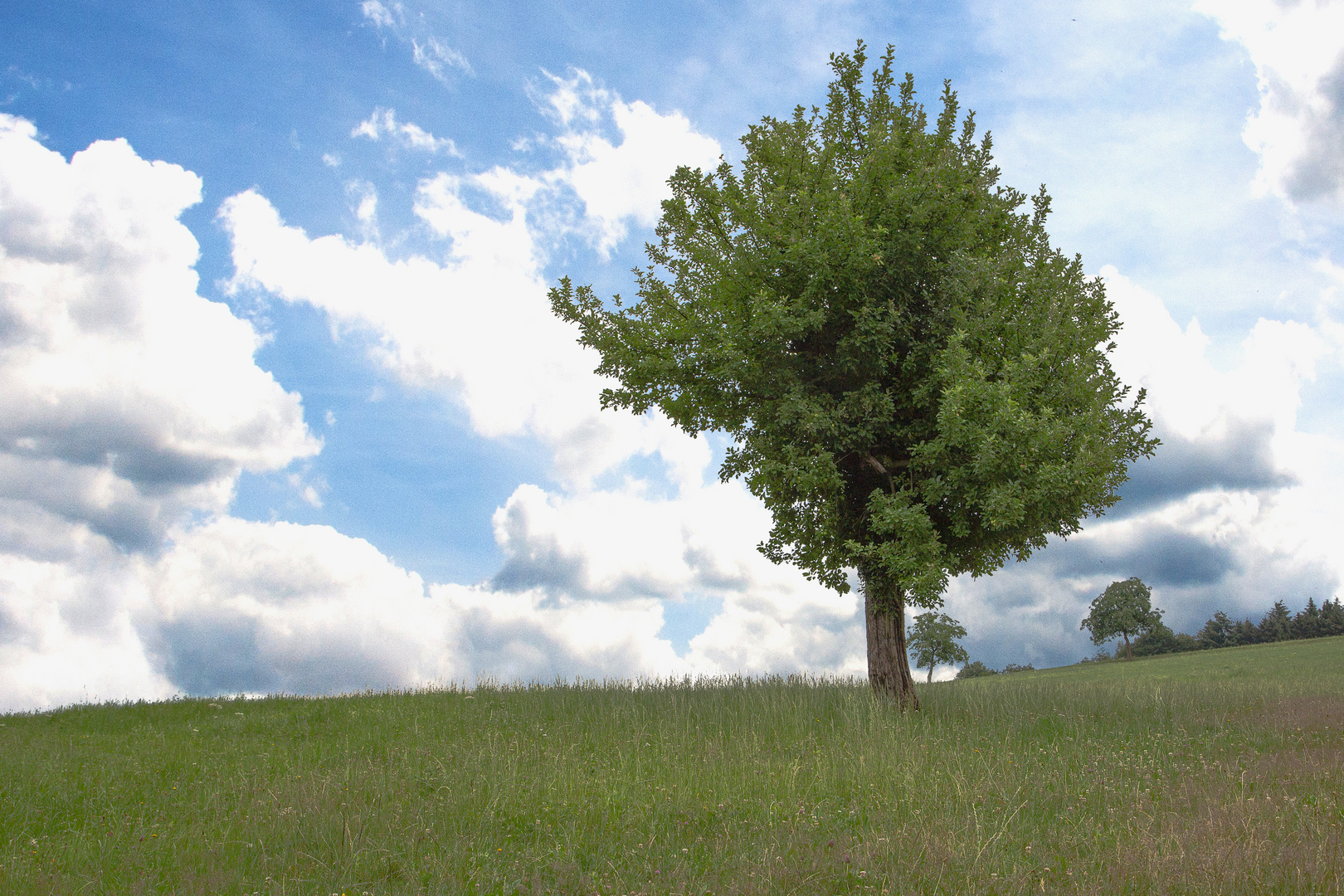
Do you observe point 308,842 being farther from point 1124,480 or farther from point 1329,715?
point 1329,715

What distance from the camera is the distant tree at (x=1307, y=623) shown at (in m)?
83.6

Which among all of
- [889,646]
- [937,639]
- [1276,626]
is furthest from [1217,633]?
[889,646]

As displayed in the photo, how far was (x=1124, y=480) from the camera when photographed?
18281mm

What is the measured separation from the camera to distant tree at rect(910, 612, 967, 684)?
60.2 metres

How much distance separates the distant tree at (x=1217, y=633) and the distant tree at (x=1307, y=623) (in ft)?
22.4

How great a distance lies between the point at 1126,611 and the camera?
7500 centimetres

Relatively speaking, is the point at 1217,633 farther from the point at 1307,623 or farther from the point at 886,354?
the point at 886,354

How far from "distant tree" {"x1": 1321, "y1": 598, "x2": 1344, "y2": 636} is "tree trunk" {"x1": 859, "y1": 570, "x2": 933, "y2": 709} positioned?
91462 millimetres

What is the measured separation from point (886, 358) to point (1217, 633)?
102556 millimetres

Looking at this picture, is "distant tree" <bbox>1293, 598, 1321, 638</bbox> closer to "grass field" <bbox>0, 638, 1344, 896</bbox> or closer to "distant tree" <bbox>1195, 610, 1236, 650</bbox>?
"distant tree" <bbox>1195, 610, 1236, 650</bbox>

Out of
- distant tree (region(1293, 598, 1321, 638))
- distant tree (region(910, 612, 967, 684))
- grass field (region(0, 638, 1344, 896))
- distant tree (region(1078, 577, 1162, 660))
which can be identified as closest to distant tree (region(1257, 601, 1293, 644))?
distant tree (region(1293, 598, 1321, 638))

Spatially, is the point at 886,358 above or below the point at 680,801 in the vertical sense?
above

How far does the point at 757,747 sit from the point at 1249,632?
10365 cm

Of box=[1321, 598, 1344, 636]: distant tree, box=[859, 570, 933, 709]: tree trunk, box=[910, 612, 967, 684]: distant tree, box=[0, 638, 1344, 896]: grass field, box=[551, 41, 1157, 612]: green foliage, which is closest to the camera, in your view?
box=[0, 638, 1344, 896]: grass field
